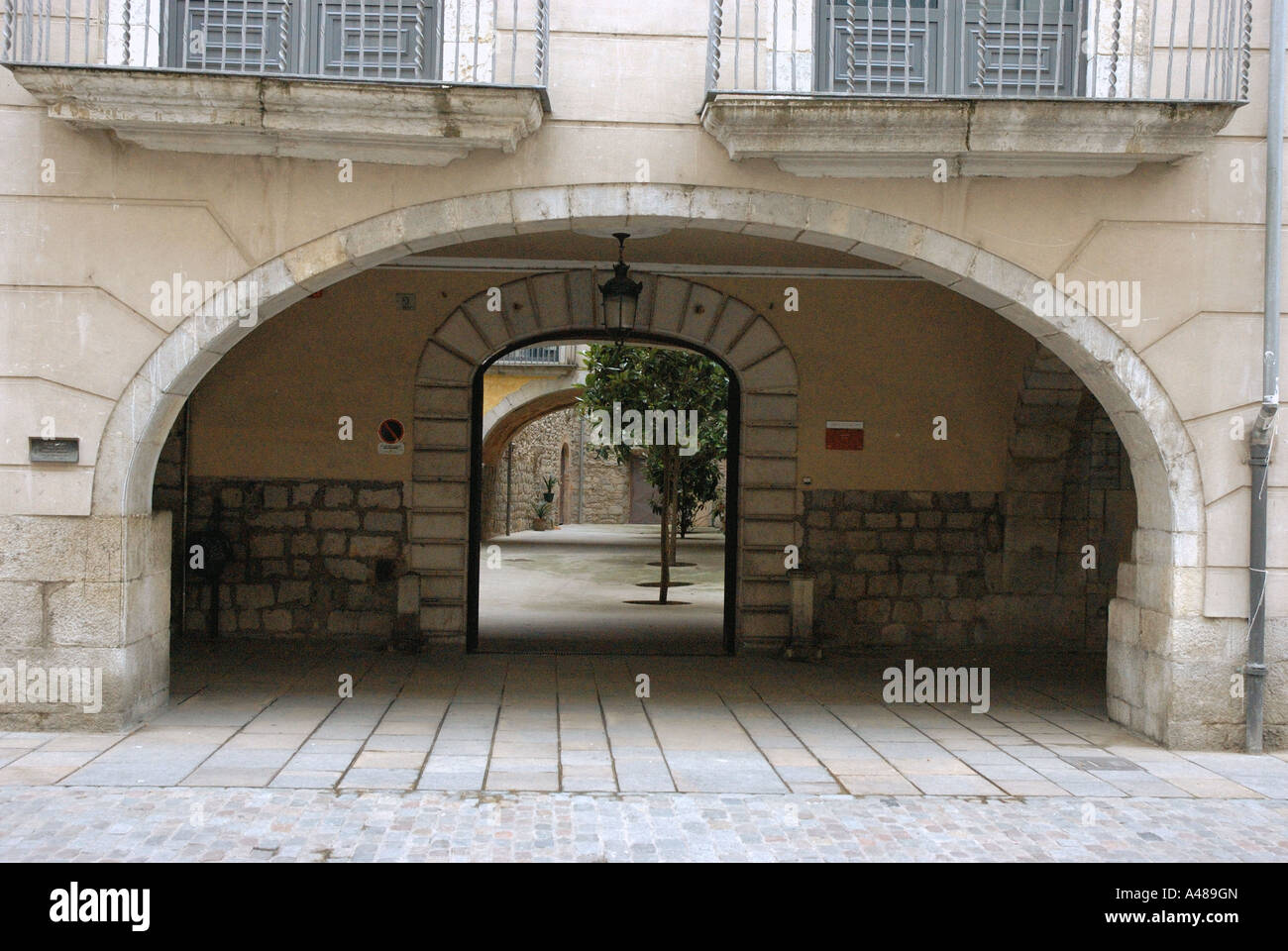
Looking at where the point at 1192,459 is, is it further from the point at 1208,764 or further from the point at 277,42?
the point at 277,42

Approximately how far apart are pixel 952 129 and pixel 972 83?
794 mm

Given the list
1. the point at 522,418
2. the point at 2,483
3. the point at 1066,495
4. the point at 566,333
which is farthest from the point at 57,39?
the point at 522,418

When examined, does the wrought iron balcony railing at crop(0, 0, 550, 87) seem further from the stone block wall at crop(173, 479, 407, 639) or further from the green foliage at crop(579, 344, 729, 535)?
the green foliage at crop(579, 344, 729, 535)

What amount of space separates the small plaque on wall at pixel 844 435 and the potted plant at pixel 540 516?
20.0 metres

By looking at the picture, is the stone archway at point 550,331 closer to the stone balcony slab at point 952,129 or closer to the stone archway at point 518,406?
the stone balcony slab at point 952,129

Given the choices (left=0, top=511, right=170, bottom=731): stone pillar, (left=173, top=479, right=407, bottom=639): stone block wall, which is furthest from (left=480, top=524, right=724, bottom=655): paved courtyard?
(left=0, top=511, right=170, bottom=731): stone pillar

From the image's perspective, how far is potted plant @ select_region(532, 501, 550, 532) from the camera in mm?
28844

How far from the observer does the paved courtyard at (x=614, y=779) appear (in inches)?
170

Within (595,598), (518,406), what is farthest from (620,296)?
(518,406)

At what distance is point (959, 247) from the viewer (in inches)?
239

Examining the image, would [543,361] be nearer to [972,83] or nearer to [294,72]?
[294,72]

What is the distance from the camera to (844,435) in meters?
9.27

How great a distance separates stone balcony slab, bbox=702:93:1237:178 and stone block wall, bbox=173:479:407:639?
4441mm

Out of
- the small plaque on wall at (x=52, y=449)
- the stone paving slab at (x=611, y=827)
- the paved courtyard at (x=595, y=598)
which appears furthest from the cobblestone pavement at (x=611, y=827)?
the paved courtyard at (x=595, y=598)
